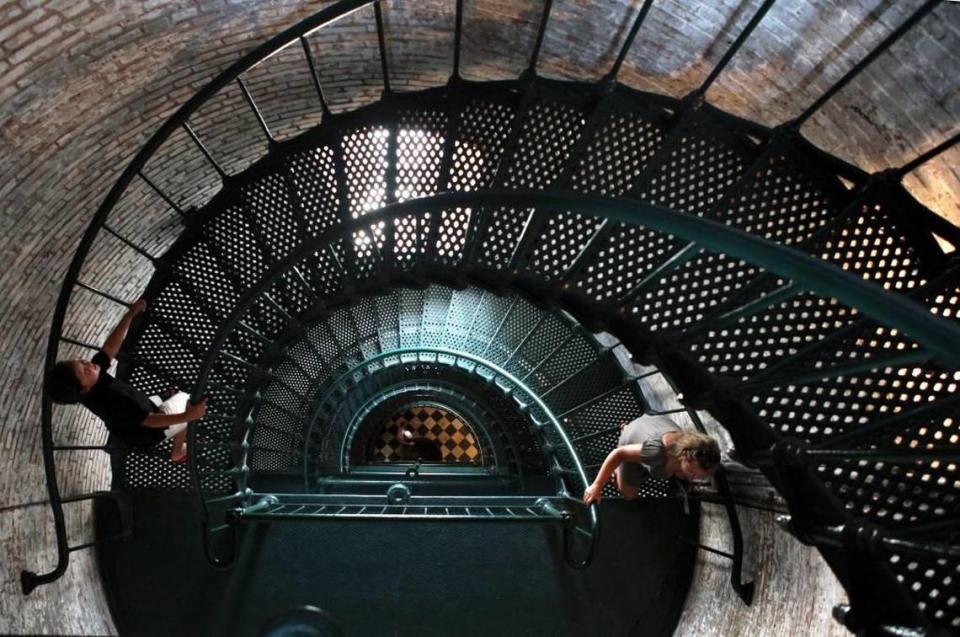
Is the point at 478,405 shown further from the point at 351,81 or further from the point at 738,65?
the point at 738,65

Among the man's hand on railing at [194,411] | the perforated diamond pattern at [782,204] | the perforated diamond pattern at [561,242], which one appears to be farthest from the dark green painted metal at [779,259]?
the man's hand on railing at [194,411]

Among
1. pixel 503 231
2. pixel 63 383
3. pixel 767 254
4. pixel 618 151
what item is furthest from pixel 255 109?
pixel 767 254

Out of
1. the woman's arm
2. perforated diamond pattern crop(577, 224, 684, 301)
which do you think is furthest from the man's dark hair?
the woman's arm

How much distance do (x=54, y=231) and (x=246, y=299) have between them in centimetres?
138

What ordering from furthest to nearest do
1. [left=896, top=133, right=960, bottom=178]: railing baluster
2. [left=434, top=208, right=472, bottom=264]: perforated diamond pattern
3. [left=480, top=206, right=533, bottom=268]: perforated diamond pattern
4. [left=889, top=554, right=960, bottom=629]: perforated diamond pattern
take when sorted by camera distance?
1. [left=434, top=208, right=472, bottom=264]: perforated diamond pattern
2. [left=480, top=206, right=533, bottom=268]: perforated diamond pattern
3. [left=889, top=554, right=960, bottom=629]: perforated diamond pattern
4. [left=896, top=133, right=960, bottom=178]: railing baluster

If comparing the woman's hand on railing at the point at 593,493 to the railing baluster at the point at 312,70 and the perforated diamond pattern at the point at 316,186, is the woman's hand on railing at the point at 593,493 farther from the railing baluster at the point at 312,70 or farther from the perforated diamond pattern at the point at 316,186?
the railing baluster at the point at 312,70

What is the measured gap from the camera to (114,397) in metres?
3.00

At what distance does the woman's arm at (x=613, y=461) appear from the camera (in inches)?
120

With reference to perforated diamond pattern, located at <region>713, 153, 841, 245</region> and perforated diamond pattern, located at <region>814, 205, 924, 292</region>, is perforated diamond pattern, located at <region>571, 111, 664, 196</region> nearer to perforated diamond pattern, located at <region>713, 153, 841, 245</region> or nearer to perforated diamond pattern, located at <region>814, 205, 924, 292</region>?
perforated diamond pattern, located at <region>713, 153, 841, 245</region>

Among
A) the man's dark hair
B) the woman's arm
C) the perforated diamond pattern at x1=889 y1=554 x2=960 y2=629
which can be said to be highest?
the man's dark hair

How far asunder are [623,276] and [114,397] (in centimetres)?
257

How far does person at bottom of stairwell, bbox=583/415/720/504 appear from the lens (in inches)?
107

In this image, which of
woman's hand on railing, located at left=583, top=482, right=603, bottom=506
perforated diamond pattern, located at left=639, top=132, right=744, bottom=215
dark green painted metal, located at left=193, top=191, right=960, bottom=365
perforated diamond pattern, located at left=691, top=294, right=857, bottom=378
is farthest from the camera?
woman's hand on railing, located at left=583, top=482, right=603, bottom=506

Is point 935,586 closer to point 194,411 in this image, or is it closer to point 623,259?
point 623,259
